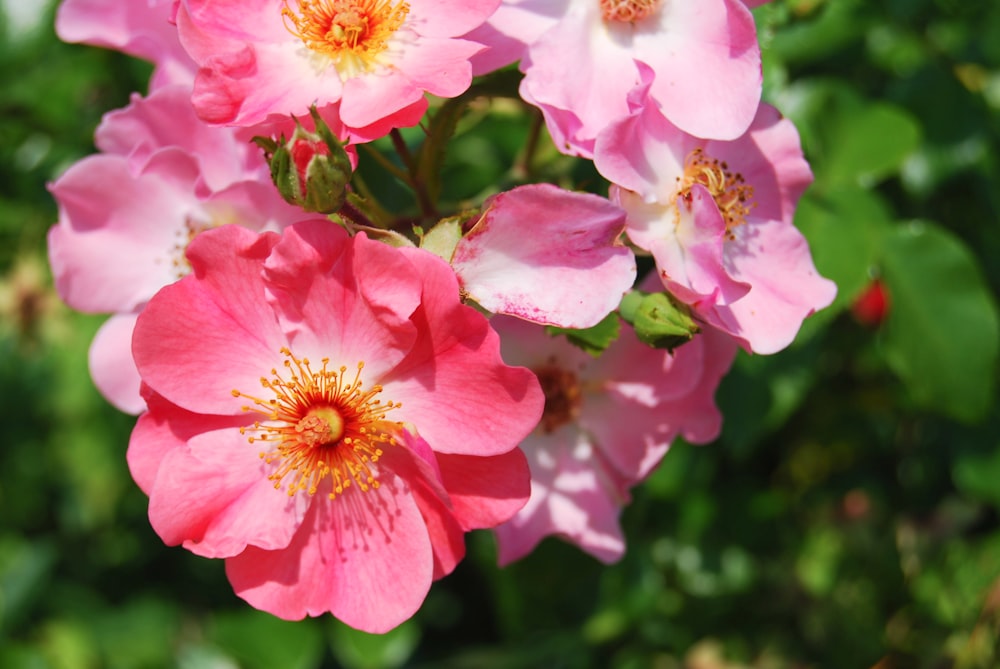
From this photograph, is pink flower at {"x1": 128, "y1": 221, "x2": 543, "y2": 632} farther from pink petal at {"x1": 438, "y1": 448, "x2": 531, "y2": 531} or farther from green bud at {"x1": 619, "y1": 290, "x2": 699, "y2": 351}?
green bud at {"x1": 619, "y1": 290, "x2": 699, "y2": 351}

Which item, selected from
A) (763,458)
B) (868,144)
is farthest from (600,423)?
(763,458)

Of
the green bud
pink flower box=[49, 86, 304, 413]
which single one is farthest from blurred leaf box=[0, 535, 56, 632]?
the green bud

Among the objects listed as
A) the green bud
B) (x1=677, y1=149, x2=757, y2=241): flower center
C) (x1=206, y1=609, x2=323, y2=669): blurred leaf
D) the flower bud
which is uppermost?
the flower bud

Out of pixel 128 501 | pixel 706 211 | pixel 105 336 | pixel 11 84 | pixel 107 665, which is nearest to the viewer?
pixel 706 211

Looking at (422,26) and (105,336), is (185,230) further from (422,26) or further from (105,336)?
(422,26)

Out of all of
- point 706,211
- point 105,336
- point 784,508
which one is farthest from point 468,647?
point 706,211

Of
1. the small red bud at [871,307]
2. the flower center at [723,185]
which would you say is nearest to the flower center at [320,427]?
the flower center at [723,185]

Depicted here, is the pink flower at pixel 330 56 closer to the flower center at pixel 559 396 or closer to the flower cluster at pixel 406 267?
the flower cluster at pixel 406 267

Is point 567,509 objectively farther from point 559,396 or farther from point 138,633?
point 138,633
